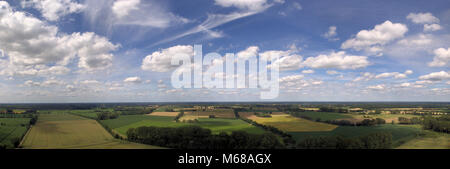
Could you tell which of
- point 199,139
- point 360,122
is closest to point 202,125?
point 199,139

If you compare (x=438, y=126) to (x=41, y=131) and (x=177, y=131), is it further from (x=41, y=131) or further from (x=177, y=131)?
(x=41, y=131)

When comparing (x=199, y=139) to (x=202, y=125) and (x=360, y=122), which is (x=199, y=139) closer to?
(x=202, y=125)

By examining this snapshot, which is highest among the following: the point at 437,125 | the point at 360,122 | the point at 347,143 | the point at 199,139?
the point at 360,122

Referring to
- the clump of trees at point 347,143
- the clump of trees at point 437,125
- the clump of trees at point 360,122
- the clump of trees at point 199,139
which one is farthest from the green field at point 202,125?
the clump of trees at point 437,125

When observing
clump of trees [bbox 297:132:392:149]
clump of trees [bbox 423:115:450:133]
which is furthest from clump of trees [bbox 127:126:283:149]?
clump of trees [bbox 423:115:450:133]
